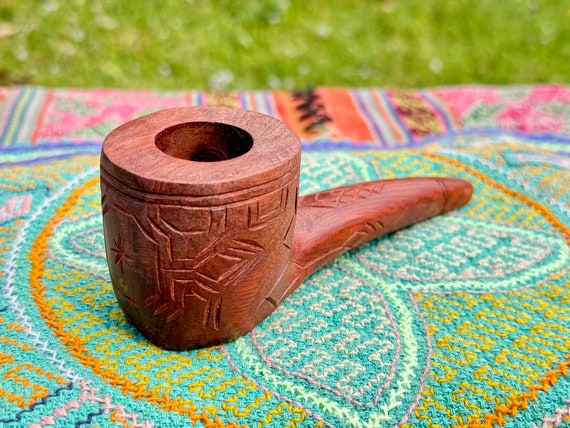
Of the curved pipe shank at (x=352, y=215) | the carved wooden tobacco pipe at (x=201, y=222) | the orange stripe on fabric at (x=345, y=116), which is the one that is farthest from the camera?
the orange stripe on fabric at (x=345, y=116)

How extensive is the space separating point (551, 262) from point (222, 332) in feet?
2.15

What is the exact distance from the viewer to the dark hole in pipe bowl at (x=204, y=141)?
2.92 ft

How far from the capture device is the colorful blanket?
83 centimetres

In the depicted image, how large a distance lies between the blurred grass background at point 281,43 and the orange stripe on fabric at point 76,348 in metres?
1.52

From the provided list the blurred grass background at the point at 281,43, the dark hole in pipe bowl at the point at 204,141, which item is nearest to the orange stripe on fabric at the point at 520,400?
the dark hole in pipe bowl at the point at 204,141

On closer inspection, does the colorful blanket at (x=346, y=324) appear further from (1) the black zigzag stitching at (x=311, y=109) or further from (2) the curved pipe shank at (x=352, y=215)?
(1) the black zigzag stitching at (x=311, y=109)

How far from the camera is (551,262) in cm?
117

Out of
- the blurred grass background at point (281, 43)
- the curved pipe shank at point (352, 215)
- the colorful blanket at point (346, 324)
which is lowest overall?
the blurred grass background at point (281, 43)

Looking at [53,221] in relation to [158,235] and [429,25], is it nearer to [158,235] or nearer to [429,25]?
[158,235]

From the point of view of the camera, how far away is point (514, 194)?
1364 millimetres

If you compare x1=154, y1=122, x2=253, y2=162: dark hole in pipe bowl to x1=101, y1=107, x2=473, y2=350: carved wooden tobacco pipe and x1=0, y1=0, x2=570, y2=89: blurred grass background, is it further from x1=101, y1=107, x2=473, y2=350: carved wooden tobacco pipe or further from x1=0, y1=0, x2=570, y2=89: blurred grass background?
x1=0, y1=0, x2=570, y2=89: blurred grass background

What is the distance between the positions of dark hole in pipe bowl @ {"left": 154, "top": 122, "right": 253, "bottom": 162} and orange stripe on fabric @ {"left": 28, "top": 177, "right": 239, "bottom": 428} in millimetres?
307

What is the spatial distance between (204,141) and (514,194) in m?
0.76

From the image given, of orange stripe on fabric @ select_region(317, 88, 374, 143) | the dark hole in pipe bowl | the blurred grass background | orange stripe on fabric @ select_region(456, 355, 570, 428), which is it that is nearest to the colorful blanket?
orange stripe on fabric @ select_region(456, 355, 570, 428)
